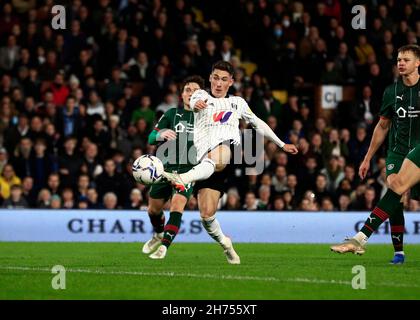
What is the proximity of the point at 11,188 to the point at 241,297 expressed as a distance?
1021 centimetres

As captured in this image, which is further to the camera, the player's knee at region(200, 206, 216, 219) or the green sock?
the player's knee at region(200, 206, 216, 219)

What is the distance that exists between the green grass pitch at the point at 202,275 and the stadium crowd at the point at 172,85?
160 inches

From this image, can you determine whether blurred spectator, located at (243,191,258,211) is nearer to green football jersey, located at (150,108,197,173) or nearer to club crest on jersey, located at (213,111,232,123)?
green football jersey, located at (150,108,197,173)

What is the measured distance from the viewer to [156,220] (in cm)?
1343

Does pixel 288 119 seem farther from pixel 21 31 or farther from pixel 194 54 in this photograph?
pixel 21 31

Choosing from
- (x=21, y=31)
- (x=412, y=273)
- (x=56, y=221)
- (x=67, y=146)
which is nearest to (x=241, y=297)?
(x=412, y=273)

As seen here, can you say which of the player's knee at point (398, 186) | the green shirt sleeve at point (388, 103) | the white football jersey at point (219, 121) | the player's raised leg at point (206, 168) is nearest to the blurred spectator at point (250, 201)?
the white football jersey at point (219, 121)

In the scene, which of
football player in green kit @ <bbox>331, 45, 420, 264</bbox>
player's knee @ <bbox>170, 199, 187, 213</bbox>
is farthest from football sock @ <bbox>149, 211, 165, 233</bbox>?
football player in green kit @ <bbox>331, 45, 420, 264</bbox>

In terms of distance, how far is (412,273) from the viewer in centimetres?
1045

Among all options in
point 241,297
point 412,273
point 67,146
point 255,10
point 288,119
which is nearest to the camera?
point 241,297

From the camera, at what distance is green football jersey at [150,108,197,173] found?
1282 cm

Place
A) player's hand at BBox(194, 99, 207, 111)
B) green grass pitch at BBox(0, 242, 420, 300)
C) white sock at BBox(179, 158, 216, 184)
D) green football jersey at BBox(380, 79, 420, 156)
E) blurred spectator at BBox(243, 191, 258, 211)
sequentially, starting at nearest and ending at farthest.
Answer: green grass pitch at BBox(0, 242, 420, 300)
white sock at BBox(179, 158, 216, 184)
player's hand at BBox(194, 99, 207, 111)
green football jersey at BBox(380, 79, 420, 156)
blurred spectator at BBox(243, 191, 258, 211)

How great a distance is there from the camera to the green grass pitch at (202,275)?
8719 mm

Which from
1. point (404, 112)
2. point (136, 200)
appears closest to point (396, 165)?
point (404, 112)
